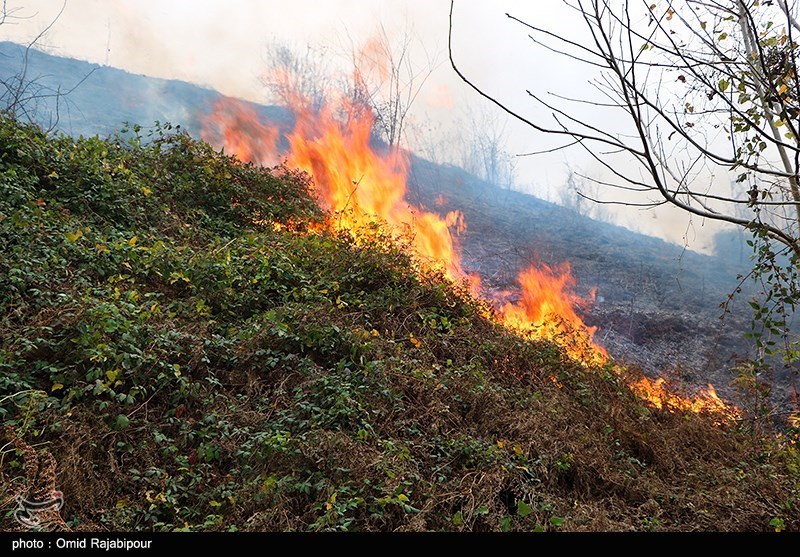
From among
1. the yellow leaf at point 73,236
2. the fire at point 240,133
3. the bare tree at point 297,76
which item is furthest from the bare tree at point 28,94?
the bare tree at point 297,76

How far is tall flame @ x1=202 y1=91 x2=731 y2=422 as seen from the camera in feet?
32.6

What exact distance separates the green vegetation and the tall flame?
9.71 ft

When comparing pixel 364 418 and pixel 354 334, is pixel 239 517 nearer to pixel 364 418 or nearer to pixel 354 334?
pixel 364 418

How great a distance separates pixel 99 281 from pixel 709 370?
1108 centimetres

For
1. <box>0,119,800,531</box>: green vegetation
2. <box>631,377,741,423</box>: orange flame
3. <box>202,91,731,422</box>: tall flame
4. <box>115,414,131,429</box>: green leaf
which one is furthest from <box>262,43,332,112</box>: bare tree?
<box>115,414,131,429</box>: green leaf

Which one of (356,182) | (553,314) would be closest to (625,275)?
(553,314)

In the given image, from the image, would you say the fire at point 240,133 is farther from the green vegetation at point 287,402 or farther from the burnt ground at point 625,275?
the burnt ground at point 625,275

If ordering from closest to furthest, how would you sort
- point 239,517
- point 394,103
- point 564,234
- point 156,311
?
1. point 239,517
2. point 156,311
3. point 394,103
4. point 564,234

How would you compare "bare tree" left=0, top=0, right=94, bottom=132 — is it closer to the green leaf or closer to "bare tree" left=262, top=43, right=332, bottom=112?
"bare tree" left=262, top=43, right=332, bottom=112

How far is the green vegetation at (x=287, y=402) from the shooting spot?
10.8 feet

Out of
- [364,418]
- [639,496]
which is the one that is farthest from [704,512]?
[364,418]

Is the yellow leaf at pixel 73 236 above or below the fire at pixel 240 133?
below

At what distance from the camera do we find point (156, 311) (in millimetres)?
4875

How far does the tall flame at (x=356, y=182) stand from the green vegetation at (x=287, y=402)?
9.71 feet
